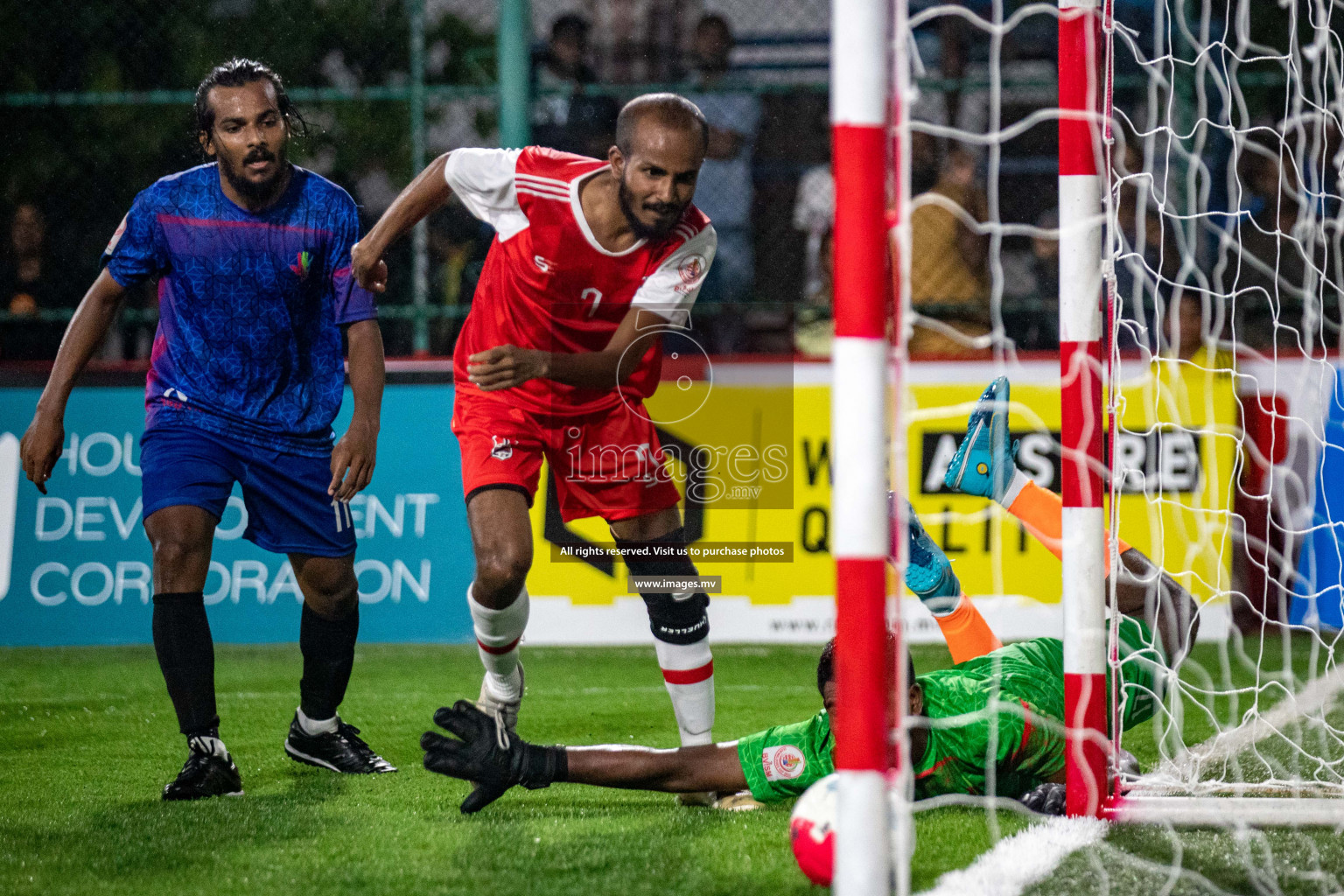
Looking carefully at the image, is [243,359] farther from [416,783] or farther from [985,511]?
[985,511]

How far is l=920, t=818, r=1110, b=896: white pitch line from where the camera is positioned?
2480 millimetres

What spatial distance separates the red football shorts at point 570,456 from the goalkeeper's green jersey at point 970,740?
101cm

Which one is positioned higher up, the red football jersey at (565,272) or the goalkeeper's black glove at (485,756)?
the red football jersey at (565,272)

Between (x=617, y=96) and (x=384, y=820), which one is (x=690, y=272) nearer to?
(x=384, y=820)

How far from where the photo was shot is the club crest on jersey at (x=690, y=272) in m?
4.04

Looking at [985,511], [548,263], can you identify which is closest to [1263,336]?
[985,511]

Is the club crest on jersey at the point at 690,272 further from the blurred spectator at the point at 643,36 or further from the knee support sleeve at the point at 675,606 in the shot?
the blurred spectator at the point at 643,36

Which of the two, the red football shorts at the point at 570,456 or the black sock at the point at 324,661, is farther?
the black sock at the point at 324,661

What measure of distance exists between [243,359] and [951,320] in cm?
365

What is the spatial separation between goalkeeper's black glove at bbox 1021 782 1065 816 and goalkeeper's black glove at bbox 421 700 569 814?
1.05m

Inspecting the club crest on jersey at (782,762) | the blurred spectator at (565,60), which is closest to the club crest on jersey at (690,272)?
the club crest on jersey at (782,762)

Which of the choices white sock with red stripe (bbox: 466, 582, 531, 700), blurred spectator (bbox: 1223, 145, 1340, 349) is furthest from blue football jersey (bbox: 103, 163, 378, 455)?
blurred spectator (bbox: 1223, 145, 1340, 349)

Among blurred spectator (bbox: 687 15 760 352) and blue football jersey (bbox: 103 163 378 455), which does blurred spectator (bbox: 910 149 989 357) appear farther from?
blue football jersey (bbox: 103 163 378 455)

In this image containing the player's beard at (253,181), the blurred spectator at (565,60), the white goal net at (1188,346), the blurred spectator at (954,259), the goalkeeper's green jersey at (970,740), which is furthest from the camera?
the blurred spectator at (954,259)
